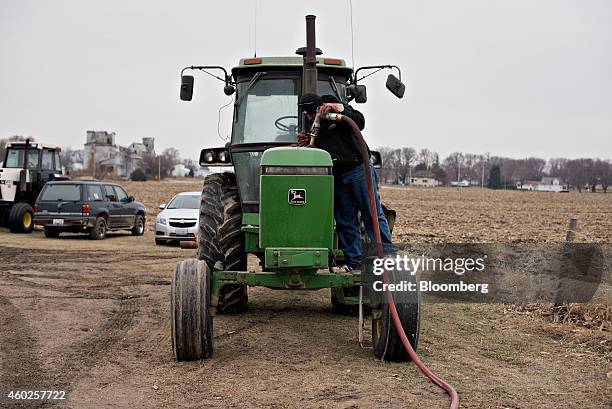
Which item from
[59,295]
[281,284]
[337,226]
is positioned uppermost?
[337,226]

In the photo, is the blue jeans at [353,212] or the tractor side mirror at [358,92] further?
the tractor side mirror at [358,92]

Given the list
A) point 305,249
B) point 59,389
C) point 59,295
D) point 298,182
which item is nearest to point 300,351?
point 305,249

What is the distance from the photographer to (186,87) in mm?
9109

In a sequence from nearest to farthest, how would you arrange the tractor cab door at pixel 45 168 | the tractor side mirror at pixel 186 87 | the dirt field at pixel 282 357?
the dirt field at pixel 282 357 < the tractor side mirror at pixel 186 87 < the tractor cab door at pixel 45 168

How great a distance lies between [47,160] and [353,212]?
20.4 meters

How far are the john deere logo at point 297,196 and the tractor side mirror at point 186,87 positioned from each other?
3102 mm

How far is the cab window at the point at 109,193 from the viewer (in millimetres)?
23266

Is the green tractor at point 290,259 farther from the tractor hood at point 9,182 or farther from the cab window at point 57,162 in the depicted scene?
the cab window at point 57,162

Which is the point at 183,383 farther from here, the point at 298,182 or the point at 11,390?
the point at 298,182

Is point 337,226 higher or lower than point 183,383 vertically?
higher

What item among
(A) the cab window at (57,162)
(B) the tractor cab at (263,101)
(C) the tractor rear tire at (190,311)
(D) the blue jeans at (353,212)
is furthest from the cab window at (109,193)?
(C) the tractor rear tire at (190,311)

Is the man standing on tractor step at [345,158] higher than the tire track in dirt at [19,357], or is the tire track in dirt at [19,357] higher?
the man standing on tractor step at [345,158]

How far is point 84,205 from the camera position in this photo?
21.9 metres

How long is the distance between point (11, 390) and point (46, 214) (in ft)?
55.4
